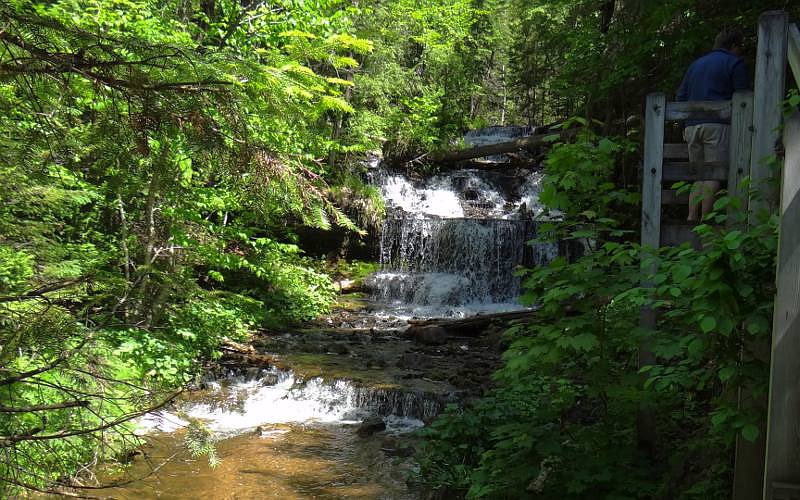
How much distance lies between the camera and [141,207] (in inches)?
339

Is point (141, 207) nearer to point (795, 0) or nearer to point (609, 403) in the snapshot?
point (609, 403)

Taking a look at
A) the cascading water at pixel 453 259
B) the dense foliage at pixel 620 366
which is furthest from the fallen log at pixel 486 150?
the dense foliage at pixel 620 366

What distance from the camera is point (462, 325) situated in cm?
1188

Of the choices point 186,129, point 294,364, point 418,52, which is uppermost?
point 418,52

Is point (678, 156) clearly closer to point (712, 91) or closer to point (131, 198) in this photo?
point (712, 91)

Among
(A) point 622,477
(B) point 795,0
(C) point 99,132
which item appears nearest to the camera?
(C) point 99,132

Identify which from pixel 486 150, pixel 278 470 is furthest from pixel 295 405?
pixel 486 150

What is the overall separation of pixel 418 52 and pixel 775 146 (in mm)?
23963

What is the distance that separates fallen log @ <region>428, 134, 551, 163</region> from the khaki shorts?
45.4ft

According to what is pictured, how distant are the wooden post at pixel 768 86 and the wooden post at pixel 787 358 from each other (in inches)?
69.5


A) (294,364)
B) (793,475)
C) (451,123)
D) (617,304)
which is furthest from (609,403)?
(451,123)

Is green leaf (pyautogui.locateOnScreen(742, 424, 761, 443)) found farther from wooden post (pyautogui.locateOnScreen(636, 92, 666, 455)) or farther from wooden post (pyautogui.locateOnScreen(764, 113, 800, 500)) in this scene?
wooden post (pyautogui.locateOnScreen(636, 92, 666, 455))

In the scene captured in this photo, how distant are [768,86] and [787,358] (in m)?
2.35

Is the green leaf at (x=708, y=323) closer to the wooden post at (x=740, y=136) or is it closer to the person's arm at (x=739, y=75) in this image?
the wooden post at (x=740, y=136)
